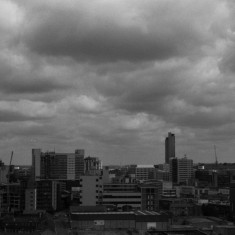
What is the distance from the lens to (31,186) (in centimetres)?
4950

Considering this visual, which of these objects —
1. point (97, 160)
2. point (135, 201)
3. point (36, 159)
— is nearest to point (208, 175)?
point (97, 160)

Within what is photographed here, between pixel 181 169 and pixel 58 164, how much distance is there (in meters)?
25.1

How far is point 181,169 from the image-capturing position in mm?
103125

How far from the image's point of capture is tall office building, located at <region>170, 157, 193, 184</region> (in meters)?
102

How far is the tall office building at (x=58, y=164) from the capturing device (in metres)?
83.1

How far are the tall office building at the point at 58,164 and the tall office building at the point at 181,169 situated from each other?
18.0 metres

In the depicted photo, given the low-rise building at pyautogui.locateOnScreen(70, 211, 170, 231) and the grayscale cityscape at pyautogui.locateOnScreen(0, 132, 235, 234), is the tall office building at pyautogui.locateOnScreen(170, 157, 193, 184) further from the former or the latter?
the low-rise building at pyautogui.locateOnScreen(70, 211, 170, 231)

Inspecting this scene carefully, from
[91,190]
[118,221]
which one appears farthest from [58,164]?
[118,221]

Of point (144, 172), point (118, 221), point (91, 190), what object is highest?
point (144, 172)

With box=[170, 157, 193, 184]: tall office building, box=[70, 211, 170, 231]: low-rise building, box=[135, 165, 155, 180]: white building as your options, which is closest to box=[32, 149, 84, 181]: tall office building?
box=[135, 165, 155, 180]: white building

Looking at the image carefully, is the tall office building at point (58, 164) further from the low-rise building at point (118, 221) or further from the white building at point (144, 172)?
the low-rise building at point (118, 221)

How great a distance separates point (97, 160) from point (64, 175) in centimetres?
600

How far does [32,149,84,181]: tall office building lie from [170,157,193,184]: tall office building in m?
18.0

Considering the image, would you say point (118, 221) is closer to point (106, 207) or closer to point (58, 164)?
point (106, 207)
